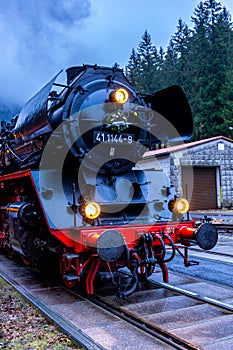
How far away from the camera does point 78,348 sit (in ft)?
11.6

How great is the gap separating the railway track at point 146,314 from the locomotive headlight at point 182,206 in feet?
3.55

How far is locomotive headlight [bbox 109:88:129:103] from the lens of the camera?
5797 millimetres

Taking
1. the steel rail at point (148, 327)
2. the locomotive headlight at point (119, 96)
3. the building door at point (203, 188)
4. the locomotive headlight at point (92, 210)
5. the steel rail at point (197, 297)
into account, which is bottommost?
the steel rail at point (148, 327)

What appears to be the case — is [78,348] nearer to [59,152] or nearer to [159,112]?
[59,152]

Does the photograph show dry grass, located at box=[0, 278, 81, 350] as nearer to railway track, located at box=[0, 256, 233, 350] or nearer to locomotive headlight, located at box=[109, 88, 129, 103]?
railway track, located at box=[0, 256, 233, 350]

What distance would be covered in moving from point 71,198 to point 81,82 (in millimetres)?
1720

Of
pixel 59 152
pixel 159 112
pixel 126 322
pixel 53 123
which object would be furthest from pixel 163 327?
pixel 159 112

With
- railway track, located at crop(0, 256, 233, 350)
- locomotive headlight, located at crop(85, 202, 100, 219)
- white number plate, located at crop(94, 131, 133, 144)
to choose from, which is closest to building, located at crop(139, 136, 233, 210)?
white number plate, located at crop(94, 131, 133, 144)

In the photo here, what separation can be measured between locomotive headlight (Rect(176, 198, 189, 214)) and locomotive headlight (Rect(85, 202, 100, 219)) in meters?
1.35

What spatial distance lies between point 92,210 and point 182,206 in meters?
1.49

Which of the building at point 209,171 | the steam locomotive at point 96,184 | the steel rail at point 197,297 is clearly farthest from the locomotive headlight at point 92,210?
the building at point 209,171

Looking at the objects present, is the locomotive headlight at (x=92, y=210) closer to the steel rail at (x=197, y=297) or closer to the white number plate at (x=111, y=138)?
the white number plate at (x=111, y=138)


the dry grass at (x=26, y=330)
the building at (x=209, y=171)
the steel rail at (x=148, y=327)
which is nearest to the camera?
the steel rail at (x=148, y=327)

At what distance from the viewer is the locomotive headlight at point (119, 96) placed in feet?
19.0
